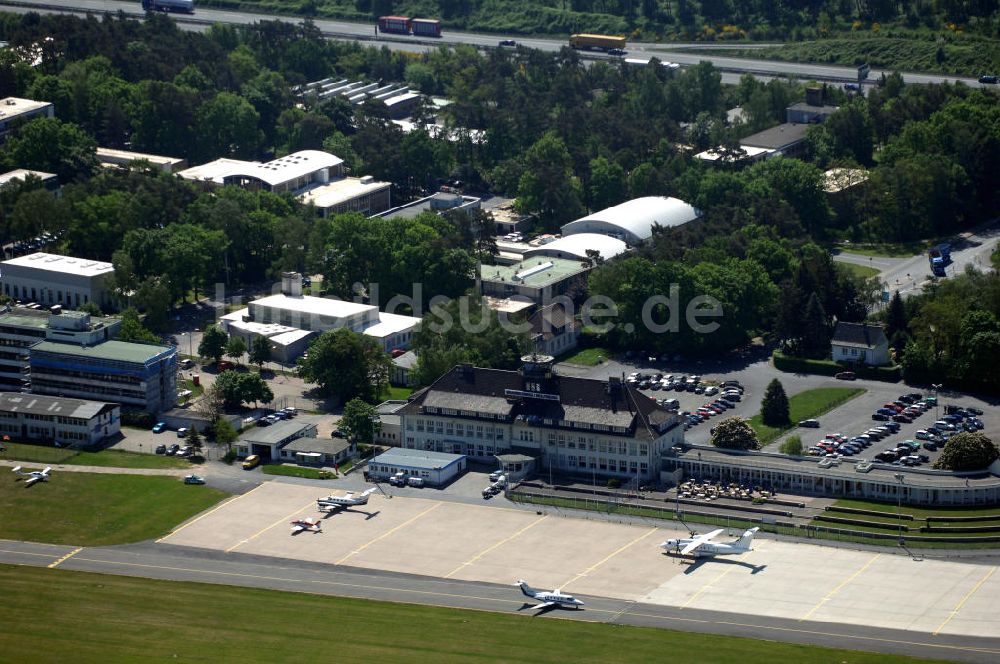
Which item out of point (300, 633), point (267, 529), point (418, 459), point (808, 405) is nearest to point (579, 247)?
point (808, 405)

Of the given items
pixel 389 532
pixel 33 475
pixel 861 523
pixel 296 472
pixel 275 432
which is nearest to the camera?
pixel 861 523

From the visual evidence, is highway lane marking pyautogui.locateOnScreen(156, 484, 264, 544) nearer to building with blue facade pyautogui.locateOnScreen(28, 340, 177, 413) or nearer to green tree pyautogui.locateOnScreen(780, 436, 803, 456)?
building with blue facade pyautogui.locateOnScreen(28, 340, 177, 413)

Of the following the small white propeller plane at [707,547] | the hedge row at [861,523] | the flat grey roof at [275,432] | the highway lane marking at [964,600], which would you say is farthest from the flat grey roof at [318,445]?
the highway lane marking at [964,600]

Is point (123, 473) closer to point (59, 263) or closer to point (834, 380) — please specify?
point (59, 263)

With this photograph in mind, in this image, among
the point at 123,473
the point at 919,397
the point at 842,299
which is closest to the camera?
the point at 123,473

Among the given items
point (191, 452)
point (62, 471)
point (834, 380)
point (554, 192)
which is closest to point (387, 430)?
point (191, 452)

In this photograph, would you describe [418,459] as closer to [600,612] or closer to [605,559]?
[605,559]
